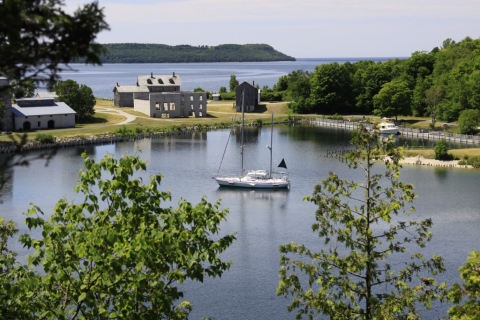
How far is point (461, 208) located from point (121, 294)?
34.1 m

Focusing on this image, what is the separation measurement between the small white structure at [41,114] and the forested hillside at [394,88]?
37.8 meters

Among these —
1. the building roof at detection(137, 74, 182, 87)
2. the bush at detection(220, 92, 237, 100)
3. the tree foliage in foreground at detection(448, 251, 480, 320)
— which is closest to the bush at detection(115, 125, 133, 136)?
the building roof at detection(137, 74, 182, 87)

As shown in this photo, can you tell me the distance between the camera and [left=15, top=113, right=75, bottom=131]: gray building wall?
2788 inches

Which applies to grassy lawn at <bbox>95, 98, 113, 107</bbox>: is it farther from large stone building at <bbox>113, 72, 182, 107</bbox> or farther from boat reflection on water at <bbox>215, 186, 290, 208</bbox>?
boat reflection on water at <bbox>215, 186, 290, 208</bbox>

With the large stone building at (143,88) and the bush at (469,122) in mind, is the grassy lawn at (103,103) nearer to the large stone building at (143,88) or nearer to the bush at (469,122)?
the large stone building at (143,88)

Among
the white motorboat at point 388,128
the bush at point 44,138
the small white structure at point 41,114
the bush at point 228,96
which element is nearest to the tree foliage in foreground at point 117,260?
the bush at point 44,138

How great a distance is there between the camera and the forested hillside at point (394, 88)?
8244cm

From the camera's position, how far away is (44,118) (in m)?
73.1

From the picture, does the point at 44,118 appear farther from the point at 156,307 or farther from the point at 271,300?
the point at 156,307

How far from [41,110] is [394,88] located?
47884 millimetres

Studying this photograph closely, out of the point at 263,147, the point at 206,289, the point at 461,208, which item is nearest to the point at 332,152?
the point at 263,147

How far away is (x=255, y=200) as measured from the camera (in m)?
43.9

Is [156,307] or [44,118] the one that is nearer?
[156,307]

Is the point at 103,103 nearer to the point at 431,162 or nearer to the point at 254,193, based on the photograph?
the point at 254,193
